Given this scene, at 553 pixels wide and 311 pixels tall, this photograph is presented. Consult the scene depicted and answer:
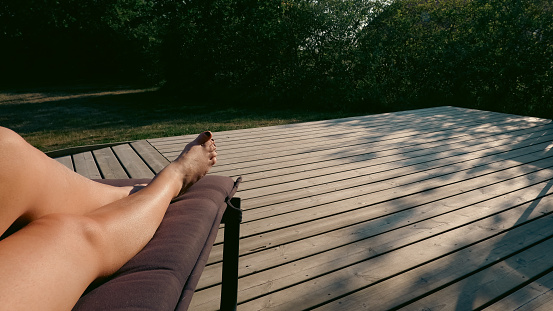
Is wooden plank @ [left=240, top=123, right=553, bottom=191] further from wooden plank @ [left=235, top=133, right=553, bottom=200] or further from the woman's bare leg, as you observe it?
the woman's bare leg

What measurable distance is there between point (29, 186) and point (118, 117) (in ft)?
22.3

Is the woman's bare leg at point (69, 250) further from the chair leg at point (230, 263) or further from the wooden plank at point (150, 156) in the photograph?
the wooden plank at point (150, 156)

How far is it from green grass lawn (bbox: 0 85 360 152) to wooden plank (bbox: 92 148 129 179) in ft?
6.42

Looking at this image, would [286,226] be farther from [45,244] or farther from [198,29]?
[198,29]

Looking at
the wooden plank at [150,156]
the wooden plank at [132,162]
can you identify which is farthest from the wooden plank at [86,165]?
the wooden plank at [150,156]

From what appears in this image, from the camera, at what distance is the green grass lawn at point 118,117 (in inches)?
221

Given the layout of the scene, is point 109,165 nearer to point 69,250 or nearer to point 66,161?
point 66,161

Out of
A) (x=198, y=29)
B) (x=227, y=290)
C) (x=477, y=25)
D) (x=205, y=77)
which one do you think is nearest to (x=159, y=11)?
(x=198, y=29)

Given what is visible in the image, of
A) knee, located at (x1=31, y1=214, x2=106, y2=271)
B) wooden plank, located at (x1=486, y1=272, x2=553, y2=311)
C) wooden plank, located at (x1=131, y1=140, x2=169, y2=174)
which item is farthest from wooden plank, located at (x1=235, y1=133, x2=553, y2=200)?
knee, located at (x1=31, y1=214, x2=106, y2=271)

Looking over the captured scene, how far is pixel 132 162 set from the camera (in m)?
3.02

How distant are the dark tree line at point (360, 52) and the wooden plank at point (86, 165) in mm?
5004

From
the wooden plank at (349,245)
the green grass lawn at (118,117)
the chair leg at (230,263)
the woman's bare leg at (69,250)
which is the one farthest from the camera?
the green grass lawn at (118,117)

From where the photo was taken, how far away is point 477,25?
648 cm

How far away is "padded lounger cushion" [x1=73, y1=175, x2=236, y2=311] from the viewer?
810mm
